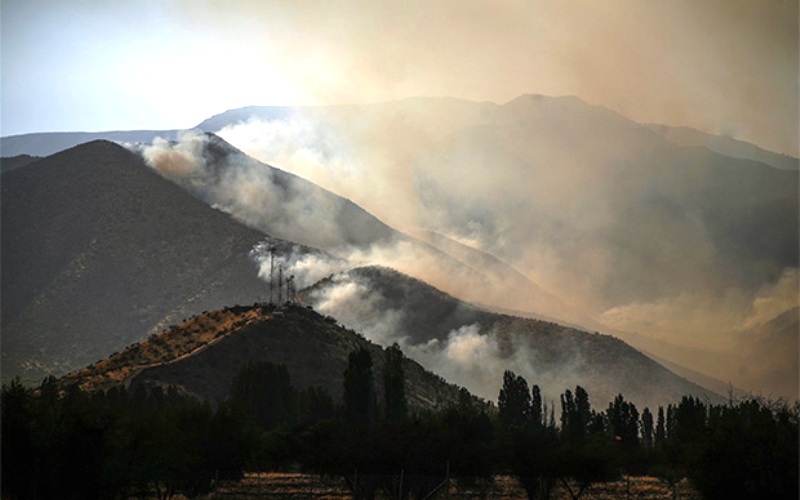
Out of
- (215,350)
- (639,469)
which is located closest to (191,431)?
(639,469)

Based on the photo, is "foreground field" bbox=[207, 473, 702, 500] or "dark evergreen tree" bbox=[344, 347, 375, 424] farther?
"dark evergreen tree" bbox=[344, 347, 375, 424]

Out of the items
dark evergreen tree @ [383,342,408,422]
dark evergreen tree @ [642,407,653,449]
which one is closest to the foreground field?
dark evergreen tree @ [383,342,408,422]

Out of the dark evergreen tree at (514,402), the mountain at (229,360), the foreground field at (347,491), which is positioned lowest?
the foreground field at (347,491)

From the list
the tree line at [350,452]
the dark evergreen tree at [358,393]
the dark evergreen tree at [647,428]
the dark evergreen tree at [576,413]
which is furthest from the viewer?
the dark evergreen tree at [647,428]

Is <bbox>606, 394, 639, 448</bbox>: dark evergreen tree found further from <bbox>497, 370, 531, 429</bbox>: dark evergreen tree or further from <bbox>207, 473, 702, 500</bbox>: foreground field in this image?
<bbox>207, 473, 702, 500</bbox>: foreground field

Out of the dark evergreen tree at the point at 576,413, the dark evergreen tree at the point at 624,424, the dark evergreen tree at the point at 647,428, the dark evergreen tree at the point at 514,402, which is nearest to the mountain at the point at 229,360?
the dark evergreen tree at the point at 514,402

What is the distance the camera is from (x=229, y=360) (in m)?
181

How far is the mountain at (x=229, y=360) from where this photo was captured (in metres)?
172

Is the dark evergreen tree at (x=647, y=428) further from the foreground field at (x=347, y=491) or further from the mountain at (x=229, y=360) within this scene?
the foreground field at (x=347, y=491)

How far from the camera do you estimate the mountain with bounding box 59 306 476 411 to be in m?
172

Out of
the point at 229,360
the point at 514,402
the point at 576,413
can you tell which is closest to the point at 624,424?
the point at 576,413

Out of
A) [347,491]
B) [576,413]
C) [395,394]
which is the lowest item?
[347,491]

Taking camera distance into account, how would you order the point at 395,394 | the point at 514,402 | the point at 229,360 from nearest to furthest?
the point at 395,394 < the point at 514,402 < the point at 229,360

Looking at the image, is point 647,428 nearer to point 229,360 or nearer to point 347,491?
point 229,360
